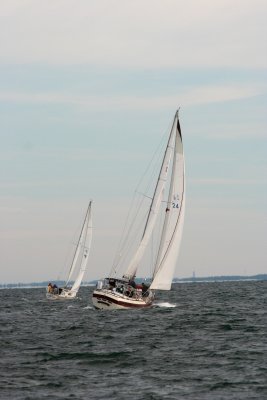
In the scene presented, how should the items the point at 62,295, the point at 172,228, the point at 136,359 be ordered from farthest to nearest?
the point at 62,295 → the point at 172,228 → the point at 136,359

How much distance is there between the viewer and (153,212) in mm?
49844

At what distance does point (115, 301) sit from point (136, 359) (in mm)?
22823

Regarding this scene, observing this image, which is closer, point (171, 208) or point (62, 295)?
point (171, 208)

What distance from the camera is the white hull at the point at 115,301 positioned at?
49031 millimetres

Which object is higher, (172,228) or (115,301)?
(172,228)

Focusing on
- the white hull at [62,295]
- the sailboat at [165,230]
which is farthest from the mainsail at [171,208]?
the white hull at [62,295]

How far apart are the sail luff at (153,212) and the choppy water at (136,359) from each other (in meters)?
8.95

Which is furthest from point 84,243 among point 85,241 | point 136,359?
point 136,359

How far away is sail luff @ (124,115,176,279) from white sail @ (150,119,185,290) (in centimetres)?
59

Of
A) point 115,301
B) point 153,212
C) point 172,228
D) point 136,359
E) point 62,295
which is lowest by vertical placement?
point 136,359

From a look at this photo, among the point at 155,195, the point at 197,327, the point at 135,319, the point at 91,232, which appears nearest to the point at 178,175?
the point at 155,195

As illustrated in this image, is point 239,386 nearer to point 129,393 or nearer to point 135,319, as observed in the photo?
point 129,393

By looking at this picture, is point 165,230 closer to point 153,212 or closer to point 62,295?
point 153,212

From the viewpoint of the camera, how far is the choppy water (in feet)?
67.6
